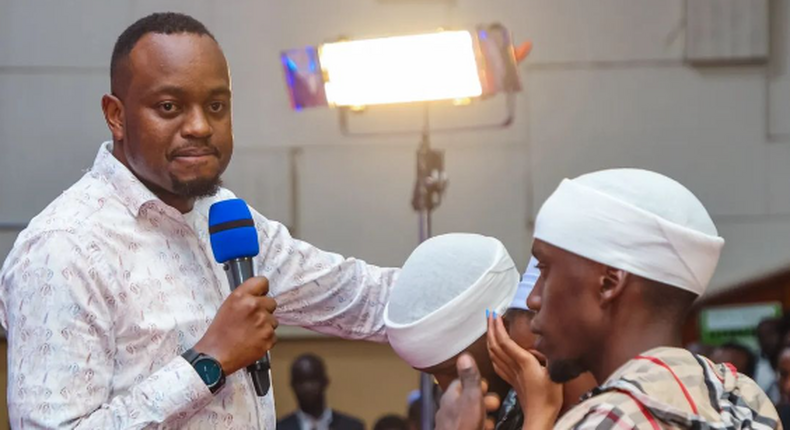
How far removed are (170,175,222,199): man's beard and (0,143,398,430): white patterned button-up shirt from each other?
0.18 feet

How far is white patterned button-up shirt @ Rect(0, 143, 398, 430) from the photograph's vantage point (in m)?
2.26

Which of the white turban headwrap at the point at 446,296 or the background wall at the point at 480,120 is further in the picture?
the background wall at the point at 480,120

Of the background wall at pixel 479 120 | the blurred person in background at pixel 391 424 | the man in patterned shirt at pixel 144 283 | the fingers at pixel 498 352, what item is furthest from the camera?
the background wall at pixel 479 120

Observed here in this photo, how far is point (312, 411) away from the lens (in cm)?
646

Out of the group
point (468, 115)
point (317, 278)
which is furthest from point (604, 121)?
point (317, 278)

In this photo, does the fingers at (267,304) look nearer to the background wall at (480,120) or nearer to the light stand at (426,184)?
the light stand at (426,184)

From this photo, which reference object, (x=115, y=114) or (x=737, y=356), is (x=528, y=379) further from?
(x=737, y=356)

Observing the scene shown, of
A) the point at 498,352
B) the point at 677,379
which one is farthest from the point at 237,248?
the point at 677,379

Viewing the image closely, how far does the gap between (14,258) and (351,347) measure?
5.13m

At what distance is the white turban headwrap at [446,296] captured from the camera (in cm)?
239

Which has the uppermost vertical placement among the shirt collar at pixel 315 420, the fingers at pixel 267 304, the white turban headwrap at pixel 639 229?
the white turban headwrap at pixel 639 229

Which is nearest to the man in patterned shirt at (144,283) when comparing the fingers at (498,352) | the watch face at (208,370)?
the watch face at (208,370)

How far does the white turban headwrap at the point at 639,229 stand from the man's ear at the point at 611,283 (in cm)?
1

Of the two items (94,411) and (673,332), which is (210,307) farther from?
(673,332)
